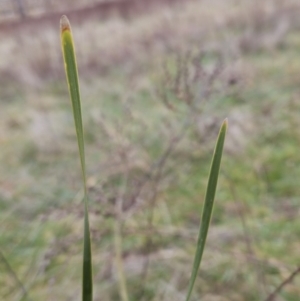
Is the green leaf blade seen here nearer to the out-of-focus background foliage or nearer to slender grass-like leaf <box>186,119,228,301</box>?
slender grass-like leaf <box>186,119,228,301</box>

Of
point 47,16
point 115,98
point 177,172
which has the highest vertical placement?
point 47,16

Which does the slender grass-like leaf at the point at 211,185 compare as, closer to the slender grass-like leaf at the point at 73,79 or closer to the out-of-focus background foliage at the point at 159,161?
the slender grass-like leaf at the point at 73,79

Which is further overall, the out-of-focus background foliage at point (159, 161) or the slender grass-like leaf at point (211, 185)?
the out-of-focus background foliage at point (159, 161)

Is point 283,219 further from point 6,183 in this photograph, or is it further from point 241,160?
point 6,183

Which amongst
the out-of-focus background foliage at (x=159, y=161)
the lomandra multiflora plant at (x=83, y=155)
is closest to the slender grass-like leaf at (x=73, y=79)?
the lomandra multiflora plant at (x=83, y=155)

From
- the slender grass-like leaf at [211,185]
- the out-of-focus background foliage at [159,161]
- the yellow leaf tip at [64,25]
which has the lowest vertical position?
the out-of-focus background foliage at [159,161]

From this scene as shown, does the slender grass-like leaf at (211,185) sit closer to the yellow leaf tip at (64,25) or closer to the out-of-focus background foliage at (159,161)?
the yellow leaf tip at (64,25)

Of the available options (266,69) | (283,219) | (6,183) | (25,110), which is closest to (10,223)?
(6,183)

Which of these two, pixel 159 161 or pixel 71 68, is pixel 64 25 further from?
pixel 159 161

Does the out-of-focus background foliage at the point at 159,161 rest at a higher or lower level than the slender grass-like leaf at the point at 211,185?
lower
